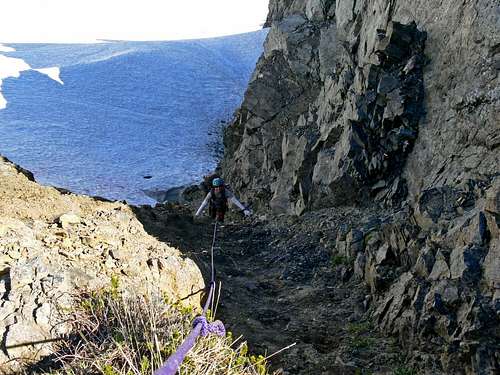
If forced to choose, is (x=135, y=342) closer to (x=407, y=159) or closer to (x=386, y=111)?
(x=407, y=159)

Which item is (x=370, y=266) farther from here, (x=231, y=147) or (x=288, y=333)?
(x=231, y=147)

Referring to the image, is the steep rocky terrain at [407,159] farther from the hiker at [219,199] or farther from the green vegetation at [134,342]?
the green vegetation at [134,342]

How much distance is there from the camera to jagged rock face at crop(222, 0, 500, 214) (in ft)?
34.2

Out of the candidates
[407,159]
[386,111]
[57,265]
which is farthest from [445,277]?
[386,111]

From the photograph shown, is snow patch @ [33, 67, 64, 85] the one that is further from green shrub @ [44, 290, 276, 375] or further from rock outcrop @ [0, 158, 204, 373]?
green shrub @ [44, 290, 276, 375]

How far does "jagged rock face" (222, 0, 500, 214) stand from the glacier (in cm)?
1021

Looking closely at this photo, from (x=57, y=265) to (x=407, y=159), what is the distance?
Result: 918 centimetres

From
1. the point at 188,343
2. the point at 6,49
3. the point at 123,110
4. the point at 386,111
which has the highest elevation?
the point at 6,49

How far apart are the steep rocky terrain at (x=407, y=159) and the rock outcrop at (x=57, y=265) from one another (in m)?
3.97

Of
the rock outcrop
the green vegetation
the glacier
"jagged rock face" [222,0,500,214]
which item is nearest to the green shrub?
the green vegetation

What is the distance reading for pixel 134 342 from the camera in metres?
5.07

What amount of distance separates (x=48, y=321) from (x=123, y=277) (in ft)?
6.00

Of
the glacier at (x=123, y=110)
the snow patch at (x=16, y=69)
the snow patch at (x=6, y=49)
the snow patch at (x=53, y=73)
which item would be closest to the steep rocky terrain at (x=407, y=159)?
the glacier at (x=123, y=110)

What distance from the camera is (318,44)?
22.3 meters
